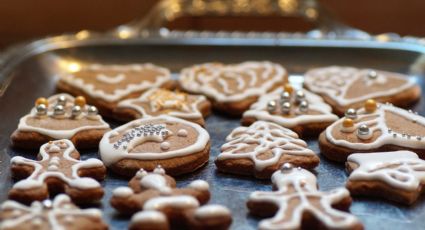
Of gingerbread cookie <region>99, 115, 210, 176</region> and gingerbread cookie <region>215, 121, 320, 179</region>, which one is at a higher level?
gingerbread cookie <region>99, 115, 210, 176</region>

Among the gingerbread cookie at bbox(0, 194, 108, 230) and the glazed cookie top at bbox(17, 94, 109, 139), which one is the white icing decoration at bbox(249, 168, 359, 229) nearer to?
the gingerbread cookie at bbox(0, 194, 108, 230)

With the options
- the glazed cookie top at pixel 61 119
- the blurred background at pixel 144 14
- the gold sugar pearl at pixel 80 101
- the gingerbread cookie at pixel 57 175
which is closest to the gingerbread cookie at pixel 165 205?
the gingerbread cookie at pixel 57 175

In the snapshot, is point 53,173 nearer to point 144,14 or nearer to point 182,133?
point 182,133

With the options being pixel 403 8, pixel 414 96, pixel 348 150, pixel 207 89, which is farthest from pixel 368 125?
pixel 403 8

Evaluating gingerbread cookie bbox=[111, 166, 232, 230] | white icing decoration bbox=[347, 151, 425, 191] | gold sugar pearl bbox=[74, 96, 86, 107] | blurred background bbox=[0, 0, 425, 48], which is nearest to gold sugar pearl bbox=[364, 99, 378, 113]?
white icing decoration bbox=[347, 151, 425, 191]

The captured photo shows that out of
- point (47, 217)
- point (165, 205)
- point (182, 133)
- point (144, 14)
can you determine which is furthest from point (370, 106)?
point (144, 14)

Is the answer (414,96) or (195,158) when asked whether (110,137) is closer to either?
(195,158)
